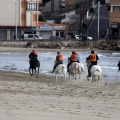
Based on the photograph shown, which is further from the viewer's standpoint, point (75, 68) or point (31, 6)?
point (31, 6)

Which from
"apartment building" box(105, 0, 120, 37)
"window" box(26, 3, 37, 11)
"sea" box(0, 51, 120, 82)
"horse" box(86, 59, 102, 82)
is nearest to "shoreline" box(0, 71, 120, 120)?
"horse" box(86, 59, 102, 82)

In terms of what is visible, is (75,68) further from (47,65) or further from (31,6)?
(31,6)

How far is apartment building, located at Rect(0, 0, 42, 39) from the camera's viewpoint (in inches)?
3487

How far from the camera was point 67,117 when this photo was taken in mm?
10781

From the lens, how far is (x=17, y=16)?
89.8 m

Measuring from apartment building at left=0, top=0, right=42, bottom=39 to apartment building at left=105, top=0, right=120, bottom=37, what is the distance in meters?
13.0

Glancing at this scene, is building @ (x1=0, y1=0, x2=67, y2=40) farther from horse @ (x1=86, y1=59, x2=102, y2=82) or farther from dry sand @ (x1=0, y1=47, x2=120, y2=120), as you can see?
dry sand @ (x1=0, y1=47, x2=120, y2=120)

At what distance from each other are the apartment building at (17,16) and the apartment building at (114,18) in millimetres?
12999

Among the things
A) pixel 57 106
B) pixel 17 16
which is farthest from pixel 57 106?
pixel 17 16

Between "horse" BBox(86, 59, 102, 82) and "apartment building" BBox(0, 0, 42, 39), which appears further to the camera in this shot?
"apartment building" BBox(0, 0, 42, 39)

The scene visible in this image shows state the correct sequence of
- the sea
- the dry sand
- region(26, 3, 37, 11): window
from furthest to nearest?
region(26, 3, 37, 11): window < the sea < the dry sand

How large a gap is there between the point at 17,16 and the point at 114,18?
16.8 meters

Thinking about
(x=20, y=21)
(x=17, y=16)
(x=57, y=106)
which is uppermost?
(x=17, y=16)

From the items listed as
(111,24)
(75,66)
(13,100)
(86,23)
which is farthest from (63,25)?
(13,100)
